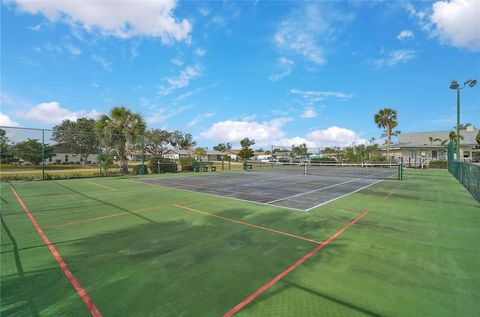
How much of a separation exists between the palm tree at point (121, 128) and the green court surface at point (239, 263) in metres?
15.0

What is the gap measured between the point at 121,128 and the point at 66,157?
7.41m

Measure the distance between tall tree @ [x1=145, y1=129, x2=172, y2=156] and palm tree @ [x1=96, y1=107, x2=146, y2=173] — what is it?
4399 cm

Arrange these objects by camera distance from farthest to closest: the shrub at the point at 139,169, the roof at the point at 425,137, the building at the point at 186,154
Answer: the building at the point at 186,154 → the roof at the point at 425,137 → the shrub at the point at 139,169

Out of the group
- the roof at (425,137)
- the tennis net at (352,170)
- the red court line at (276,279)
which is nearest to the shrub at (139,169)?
the tennis net at (352,170)

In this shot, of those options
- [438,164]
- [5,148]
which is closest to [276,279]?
[5,148]

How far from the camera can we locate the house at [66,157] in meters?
20.9

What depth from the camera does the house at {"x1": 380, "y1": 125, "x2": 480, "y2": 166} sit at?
39.0 meters

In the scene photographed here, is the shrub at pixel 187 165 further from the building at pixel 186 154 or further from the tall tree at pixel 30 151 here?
the building at pixel 186 154

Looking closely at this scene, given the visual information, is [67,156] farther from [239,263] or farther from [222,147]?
[222,147]

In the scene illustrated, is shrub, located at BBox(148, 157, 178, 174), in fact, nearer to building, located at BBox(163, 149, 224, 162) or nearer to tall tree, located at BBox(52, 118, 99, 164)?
tall tree, located at BBox(52, 118, 99, 164)

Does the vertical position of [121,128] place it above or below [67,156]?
above

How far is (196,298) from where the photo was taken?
310 cm

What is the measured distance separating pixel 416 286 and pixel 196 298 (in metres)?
3.32

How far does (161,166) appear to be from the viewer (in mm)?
24891
